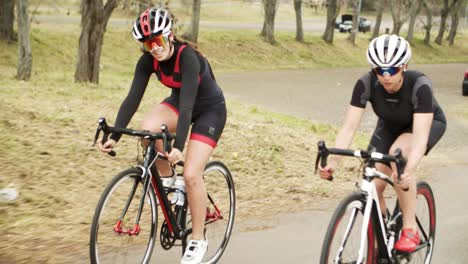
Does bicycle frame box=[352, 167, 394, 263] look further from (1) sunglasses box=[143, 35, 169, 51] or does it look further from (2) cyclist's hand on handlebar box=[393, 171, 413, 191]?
(1) sunglasses box=[143, 35, 169, 51]

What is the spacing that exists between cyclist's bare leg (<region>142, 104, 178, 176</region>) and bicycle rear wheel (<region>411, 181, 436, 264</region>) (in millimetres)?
1967

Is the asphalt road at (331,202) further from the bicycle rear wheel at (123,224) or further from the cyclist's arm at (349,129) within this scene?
the cyclist's arm at (349,129)

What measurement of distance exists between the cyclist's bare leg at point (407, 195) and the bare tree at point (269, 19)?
3097cm

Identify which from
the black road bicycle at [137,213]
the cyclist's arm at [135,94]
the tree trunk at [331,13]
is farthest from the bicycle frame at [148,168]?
the tree trunk at [331,13]

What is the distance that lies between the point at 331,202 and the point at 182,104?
12.8 feet

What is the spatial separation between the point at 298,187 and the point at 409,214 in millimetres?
3815

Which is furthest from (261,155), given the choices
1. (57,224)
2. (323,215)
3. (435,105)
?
(435,105)

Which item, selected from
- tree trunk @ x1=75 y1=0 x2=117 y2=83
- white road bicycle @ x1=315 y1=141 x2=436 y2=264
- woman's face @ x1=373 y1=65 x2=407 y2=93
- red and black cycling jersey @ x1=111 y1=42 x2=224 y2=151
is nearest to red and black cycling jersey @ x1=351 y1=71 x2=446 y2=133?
woman's face @ x1=373 y1=65 x2=407 y2=93

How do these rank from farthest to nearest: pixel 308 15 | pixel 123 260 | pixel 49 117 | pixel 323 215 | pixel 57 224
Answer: pixel 308 15 < pixel 49 117 < pixel 323 215 < pixel 57 224 < pixel 123 260

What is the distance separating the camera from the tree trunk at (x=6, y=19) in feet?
83.4

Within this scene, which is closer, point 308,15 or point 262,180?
point 262,180

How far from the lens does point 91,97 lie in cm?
1358

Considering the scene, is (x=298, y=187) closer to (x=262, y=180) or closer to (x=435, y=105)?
(x=262, y=180)

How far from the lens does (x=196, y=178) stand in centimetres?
510
